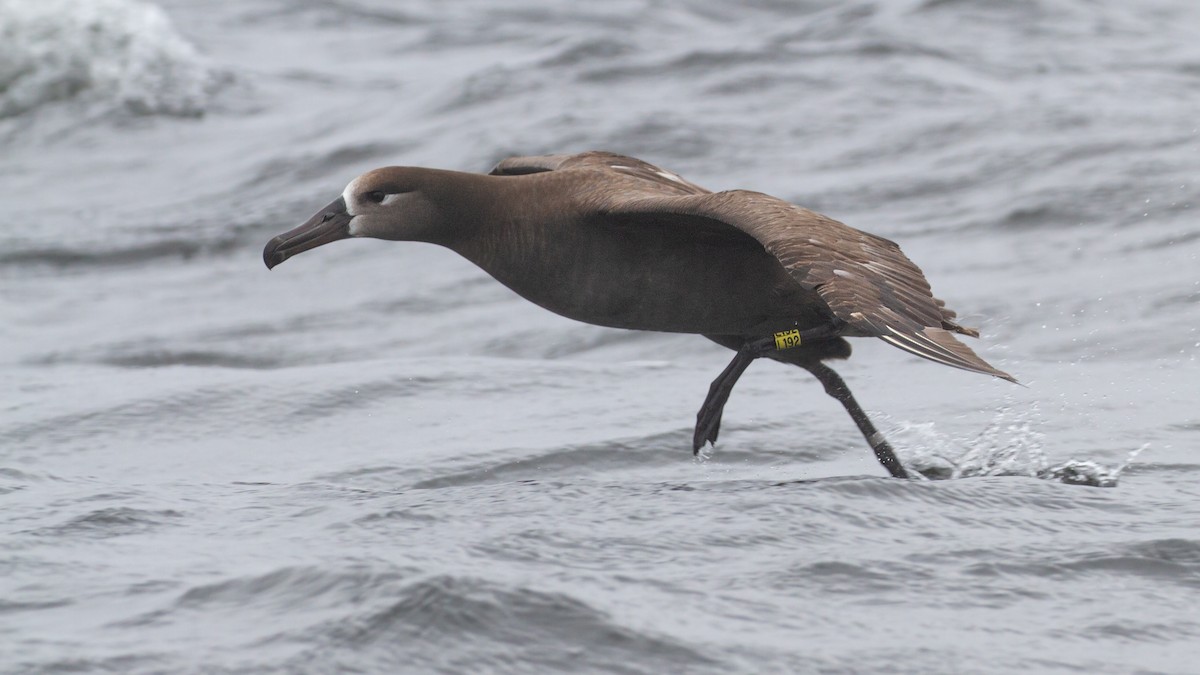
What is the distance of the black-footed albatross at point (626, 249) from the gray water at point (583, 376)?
0.60 meters

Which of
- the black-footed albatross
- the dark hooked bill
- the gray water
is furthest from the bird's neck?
the gray water

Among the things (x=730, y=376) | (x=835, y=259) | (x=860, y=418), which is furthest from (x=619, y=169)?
(x=835, y=259)

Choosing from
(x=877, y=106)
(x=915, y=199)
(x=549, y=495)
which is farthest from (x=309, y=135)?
(x=549, y=495)

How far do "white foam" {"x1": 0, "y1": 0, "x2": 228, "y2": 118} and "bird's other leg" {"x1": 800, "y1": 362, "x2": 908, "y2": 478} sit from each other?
12414mm

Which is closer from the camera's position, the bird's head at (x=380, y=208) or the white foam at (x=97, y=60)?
the bird's head at (x=380, y=208)

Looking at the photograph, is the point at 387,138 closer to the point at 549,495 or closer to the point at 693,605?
the point at 549,495

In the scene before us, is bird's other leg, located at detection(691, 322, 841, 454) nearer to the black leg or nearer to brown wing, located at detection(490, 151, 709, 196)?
the black leg

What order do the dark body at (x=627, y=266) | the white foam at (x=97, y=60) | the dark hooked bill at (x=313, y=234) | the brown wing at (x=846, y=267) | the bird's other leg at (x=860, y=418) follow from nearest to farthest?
the brown wing at (x=846, y=267) < the dark body at (x=627, y=266) < the dark hooked bill at (x=313, y=234) < the bird's other leg at (x=860, y=418) < the white foam at (x=97, y=60)

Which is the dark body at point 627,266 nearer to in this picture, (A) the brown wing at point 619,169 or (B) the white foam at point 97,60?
(A) the brown wing at point 619,169

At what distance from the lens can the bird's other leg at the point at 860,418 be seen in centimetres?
750

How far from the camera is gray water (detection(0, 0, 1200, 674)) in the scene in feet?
16.8

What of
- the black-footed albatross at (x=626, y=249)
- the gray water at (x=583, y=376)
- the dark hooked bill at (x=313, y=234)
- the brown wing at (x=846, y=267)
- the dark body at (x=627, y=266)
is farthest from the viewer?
the dark hooked bill at (x=313, y=234)

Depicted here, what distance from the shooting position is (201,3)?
80.3 ft

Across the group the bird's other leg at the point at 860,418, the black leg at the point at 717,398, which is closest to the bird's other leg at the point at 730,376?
the black leg at the point at 717,398
